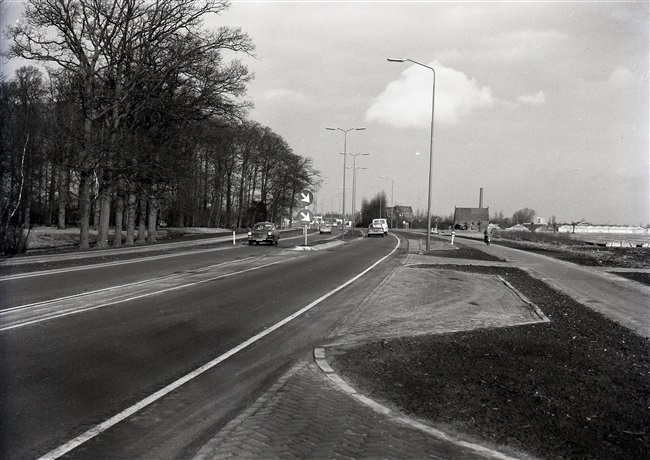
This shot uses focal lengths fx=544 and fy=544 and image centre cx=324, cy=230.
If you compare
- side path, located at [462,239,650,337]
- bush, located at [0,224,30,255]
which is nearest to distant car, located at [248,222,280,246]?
bush, located at [0,224,30,255]

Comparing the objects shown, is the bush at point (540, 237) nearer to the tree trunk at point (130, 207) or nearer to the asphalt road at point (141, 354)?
the tree trunk at point (130, 207)

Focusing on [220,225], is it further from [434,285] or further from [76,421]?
[76,421]

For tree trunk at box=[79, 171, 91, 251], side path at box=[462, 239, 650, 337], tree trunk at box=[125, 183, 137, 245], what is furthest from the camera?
tree trunk at box=[125, 183, 137, 245]

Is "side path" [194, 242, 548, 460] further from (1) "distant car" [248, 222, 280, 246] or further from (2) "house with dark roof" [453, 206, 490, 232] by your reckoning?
(2) "house with dark roof" [453, 206, 490, 232]

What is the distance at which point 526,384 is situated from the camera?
607cm

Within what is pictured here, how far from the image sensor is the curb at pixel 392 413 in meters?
4.39

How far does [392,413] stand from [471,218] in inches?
4478

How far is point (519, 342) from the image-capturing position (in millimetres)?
8289

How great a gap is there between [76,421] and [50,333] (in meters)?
3.84

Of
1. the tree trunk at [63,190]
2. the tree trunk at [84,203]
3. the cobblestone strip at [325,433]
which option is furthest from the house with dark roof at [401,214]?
A: the cobblestone strip at [325,433]

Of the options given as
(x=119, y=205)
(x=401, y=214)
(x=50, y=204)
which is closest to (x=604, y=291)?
(x=119, y=205)

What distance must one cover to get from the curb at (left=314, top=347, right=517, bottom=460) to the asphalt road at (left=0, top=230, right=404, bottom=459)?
1.87 feet

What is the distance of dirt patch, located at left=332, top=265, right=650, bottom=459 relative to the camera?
4668mm

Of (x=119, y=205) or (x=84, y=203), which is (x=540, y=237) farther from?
(x=84, y=203)
